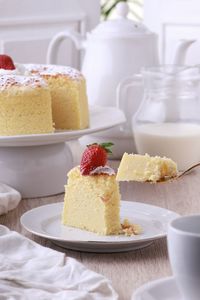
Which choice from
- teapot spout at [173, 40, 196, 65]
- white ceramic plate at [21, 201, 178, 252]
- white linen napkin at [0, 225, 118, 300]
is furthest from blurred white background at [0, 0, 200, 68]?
white linen napkin at [0, 225, 118, 300]

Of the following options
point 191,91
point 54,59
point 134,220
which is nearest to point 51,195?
point 134,220

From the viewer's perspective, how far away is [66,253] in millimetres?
1595

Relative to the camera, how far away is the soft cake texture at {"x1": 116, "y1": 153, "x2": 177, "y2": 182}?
6.42 ft

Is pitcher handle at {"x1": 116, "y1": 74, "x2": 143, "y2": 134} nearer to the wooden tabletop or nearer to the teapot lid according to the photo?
the teapot lid

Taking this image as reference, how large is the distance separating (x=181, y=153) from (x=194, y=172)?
6cm

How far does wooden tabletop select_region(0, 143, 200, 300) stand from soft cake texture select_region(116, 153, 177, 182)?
62 millimetres

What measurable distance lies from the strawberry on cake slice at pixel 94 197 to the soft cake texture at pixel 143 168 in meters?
0.26

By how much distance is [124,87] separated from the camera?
2354 mm

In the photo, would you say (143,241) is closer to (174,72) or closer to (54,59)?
(174,72)

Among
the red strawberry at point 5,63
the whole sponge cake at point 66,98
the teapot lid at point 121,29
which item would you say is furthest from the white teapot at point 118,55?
the red strawberry at point 5,63

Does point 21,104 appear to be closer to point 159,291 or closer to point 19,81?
point 19,81

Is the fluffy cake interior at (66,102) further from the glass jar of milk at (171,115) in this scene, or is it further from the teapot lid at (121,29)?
the teapot lid at (121,29)

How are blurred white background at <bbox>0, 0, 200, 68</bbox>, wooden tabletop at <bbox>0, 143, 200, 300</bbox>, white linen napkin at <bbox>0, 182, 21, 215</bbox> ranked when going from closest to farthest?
wooden tabletop at <bbox>0, 143, 200, 300</bbox> → white linen napkin at <bbox>0, 182, 21, 215</bbox> → blurred white background at <bbox>0, 0, 200, 68</bbox>

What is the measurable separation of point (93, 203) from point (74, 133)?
0.35 meters
